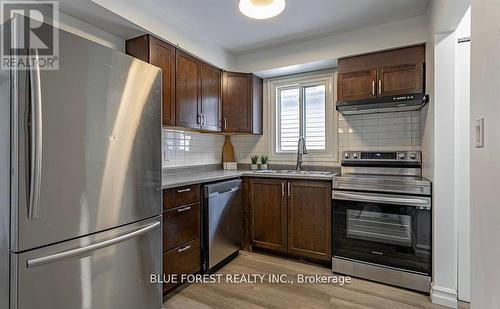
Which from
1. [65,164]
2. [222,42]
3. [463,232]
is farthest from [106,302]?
[222,42]

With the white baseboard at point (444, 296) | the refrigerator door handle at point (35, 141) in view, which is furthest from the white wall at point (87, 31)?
the white baseboard at point (444, 296)

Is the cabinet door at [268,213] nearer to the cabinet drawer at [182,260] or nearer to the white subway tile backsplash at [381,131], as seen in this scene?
the cabinet drawer at [182,260]

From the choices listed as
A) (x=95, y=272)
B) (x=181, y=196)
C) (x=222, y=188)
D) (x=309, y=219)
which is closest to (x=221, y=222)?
(x=222, y=188)

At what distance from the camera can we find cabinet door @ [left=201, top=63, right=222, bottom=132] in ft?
9.65

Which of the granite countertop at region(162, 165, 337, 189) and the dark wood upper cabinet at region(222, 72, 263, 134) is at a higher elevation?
the dark wood upper cabinet at region(222, 72, 263, 134)

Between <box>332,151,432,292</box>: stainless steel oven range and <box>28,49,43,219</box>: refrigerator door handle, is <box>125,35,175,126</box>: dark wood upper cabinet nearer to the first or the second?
<box>28,49,43,219</box>: refrigerator door handle

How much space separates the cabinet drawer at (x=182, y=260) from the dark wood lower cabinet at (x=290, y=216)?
31.8 inches

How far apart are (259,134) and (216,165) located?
29.0 inches

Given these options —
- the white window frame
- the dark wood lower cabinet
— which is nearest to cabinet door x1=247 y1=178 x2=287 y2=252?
the dark wood lower cabinet

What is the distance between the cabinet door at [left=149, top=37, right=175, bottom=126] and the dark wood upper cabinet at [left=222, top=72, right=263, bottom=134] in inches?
35.0

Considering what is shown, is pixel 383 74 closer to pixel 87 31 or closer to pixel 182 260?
pixel 182 260

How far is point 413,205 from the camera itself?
7.07 feet

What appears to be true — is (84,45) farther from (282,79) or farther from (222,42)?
(282,79)

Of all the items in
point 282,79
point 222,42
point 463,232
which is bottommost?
point 463,232
